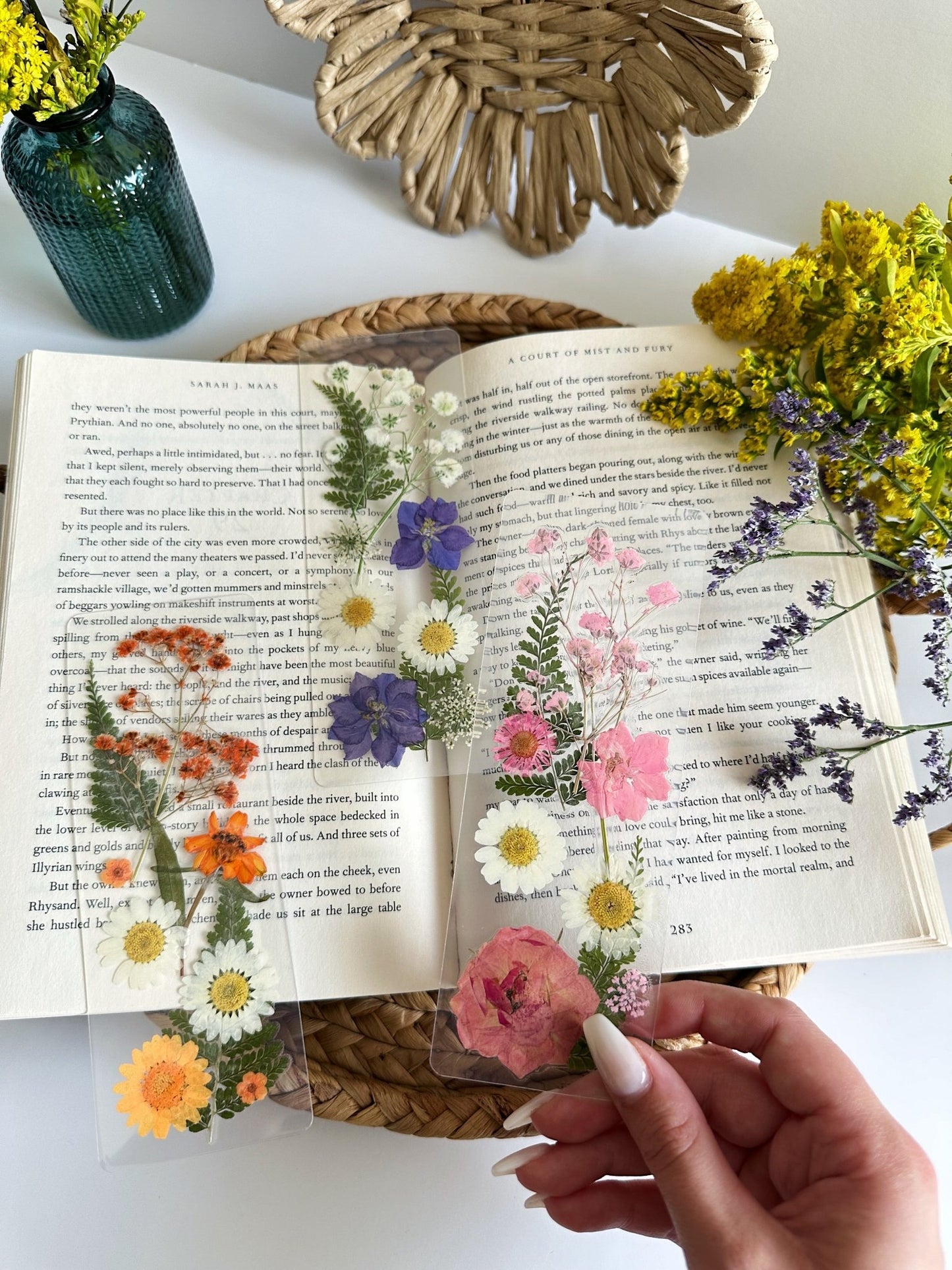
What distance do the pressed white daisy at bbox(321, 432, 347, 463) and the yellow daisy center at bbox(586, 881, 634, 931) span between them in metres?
0.36

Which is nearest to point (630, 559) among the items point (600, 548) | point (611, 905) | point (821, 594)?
point (600, 548)

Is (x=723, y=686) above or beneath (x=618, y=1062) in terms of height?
above

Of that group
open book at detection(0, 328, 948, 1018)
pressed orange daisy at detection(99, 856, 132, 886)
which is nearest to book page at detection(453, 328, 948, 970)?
open book at detection(0, 328, 948, 1018)

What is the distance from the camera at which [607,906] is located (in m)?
0.58

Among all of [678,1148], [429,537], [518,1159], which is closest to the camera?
[678,1148]

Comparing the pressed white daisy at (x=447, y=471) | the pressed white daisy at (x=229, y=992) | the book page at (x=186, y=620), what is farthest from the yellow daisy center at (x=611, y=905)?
the pressed white daisy at (x=447, y=471)

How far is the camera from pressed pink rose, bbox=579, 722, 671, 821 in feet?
1.97

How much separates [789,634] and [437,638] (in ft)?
0.78

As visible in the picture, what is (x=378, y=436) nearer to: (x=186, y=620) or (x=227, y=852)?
(x=186, y=620)

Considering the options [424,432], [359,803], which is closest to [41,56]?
[424,432]

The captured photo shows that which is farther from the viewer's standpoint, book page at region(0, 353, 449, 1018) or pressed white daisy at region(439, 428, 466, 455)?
pressed white daisy at region(439, 428, 466, 455)

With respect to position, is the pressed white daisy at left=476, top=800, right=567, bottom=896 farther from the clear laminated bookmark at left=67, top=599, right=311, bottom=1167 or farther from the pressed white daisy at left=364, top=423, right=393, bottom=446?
the pressed white daisy at left=364, top=423, right=393, bottom=446

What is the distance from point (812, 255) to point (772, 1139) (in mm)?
576

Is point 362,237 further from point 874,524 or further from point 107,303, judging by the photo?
point 874,524
